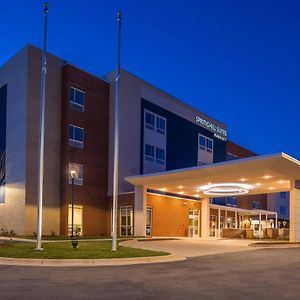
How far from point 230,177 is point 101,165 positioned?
12777 millimetres

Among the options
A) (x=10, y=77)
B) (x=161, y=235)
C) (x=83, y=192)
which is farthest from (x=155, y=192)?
(x=10, y=77)

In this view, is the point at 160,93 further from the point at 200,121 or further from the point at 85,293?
the point at 85,293

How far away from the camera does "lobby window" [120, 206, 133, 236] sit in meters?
40.0

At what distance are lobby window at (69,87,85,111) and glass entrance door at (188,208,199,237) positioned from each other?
58.4 feet

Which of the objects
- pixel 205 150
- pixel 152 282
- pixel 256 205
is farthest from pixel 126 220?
pixel 256 205

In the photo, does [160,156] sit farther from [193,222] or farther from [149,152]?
[193,222]

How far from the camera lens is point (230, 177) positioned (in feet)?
116

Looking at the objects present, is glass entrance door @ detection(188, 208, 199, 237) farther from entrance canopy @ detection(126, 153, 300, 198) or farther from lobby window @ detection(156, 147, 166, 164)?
lobby window @ detection(156, 147, 166, 164)

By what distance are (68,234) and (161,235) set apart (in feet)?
33.1

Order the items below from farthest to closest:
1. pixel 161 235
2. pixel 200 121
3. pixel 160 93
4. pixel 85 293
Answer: pixel 200 121 → pixel 160 93 → pixel 161 235 → pixel 85 293

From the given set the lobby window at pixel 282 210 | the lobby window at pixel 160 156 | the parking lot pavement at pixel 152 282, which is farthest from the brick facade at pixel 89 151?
the lobby window at pixel 282 210

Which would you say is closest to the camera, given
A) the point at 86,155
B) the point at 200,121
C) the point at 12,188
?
the point at 12,188

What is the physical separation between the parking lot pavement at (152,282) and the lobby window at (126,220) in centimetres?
2390

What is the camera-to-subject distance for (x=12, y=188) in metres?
36.7
